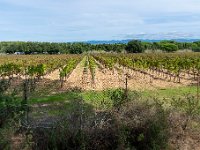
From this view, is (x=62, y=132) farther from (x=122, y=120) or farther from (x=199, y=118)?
(x=199, y=118)

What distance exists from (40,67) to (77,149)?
17.0 metres

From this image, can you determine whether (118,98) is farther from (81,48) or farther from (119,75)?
(81,48)

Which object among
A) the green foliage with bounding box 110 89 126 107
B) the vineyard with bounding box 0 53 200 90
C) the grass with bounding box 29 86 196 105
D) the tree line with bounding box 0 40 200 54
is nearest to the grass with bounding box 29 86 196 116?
the grass with bounding box 29 86 196 105

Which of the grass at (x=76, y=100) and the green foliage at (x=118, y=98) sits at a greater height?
the green foliage at (x=118, y=98)

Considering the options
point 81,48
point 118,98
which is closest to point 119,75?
point 118,98

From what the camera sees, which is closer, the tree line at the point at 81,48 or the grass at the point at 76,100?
the grass at the point at 76,100

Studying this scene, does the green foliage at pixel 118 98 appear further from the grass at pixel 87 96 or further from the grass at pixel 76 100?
the grass at pixel 87 96

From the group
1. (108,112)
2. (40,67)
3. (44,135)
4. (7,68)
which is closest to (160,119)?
(108,112)

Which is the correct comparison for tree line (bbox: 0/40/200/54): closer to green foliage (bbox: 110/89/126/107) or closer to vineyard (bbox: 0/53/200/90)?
vineyard (bbox: 0/53/200/90)

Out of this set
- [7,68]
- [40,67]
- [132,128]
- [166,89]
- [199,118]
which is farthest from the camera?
[7,68]

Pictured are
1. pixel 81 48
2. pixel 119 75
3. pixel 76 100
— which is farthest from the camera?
pixel 81 48

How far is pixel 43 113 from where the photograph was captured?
1164cm

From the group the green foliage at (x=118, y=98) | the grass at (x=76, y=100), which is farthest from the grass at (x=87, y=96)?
the green foliage at (x=118, y=98)

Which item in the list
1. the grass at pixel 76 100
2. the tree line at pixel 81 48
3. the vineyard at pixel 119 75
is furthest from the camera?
the tree line at pixel 81 48
